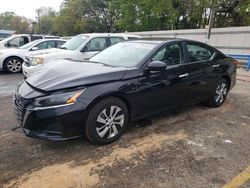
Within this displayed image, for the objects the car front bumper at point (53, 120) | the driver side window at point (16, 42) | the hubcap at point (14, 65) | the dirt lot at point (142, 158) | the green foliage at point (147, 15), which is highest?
the green foliage at point (147, 15)

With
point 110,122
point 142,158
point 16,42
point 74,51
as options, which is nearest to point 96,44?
point 74,51

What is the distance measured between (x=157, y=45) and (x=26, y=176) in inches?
109

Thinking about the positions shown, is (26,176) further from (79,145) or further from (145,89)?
(145,89)

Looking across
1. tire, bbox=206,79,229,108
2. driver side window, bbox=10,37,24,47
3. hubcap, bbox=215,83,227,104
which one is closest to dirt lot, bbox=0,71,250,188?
Answer: tire, bbox=206,79,229,108

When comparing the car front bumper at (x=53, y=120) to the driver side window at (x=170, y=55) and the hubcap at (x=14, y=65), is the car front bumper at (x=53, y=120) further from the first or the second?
the hubcap at (x=14, y=65)

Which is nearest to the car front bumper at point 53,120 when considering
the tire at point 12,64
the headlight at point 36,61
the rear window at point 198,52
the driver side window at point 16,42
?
the rear window at point 198,52

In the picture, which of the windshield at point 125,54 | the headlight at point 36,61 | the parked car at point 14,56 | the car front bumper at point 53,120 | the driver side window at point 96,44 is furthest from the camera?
the parked car at point 14,56

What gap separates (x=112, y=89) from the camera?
319 cm

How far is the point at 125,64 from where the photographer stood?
3729 millimetres

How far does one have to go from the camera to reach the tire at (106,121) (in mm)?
3084

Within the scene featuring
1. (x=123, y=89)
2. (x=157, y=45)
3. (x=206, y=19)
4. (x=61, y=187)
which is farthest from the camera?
(x=206, y=19)

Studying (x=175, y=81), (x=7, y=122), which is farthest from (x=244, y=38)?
(x=7, y=122)

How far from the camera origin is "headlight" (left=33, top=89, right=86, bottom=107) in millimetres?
2852

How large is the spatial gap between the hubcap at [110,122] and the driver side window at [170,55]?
1.13m
